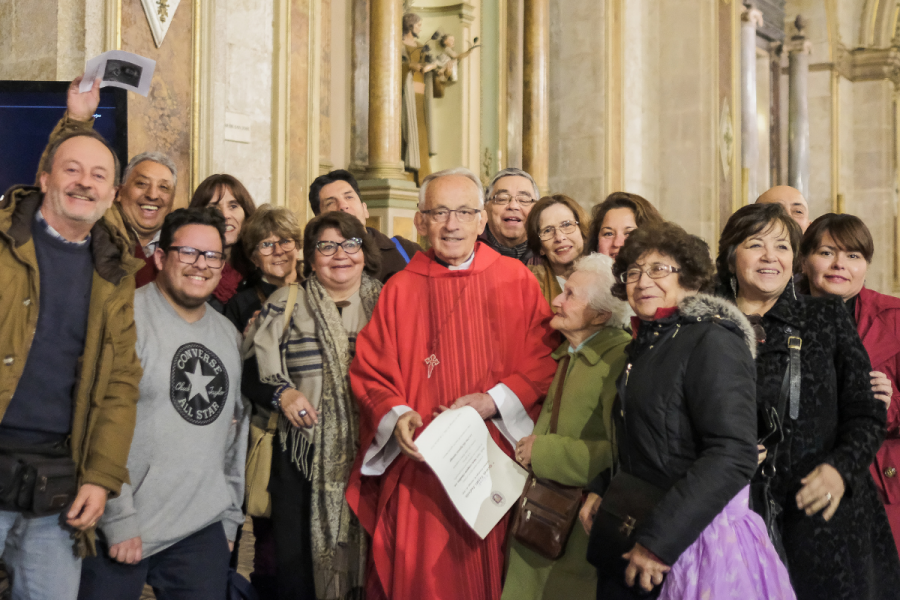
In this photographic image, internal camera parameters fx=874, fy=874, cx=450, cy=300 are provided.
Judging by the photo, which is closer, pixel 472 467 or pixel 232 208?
pixel 472 467

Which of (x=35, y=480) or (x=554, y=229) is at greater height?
(x=554, y=229)

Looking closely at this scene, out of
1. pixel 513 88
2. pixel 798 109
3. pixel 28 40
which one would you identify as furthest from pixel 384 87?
pixel 798 109

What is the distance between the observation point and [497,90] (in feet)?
30.7

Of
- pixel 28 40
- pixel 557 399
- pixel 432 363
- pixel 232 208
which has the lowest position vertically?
pixel 557 399

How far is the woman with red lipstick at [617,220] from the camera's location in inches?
141

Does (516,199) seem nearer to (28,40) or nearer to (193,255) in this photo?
(193,255)

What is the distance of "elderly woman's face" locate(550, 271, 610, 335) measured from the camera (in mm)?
2807

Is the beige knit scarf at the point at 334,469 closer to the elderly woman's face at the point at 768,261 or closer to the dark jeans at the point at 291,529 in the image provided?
the dark jeans at the point at 291,529

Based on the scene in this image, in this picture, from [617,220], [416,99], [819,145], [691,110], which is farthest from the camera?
[819,145]

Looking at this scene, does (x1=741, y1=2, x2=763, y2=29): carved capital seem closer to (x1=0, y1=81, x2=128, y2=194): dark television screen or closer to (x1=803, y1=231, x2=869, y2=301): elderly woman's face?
(x1=803, y1=231, x2=869, y2=301): elderly woman's face

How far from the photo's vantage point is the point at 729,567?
2178 millimetres

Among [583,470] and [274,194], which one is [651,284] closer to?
[583,470]

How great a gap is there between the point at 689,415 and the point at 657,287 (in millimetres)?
359

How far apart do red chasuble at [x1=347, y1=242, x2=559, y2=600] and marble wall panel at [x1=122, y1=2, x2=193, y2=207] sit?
7.85 feet
